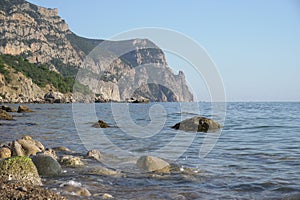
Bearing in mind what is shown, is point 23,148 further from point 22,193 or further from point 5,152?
point 22,193

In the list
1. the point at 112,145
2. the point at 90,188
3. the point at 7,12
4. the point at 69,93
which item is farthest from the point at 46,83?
the point at 90,188

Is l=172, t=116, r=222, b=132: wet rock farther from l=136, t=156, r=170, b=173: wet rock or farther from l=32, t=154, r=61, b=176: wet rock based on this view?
l=32, t=154, r=61, b=176: wet rock

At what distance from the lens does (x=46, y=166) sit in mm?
8391

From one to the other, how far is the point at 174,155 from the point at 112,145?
4.08m

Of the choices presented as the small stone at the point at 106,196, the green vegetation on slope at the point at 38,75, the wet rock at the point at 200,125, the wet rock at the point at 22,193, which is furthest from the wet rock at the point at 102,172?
the green vegetation on slope at the point at 38,75

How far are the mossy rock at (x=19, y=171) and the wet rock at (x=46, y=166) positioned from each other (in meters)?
1.05

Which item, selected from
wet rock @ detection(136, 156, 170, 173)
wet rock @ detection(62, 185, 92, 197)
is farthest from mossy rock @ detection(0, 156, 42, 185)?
wet rock @ detection(136, 156, 170, 173)

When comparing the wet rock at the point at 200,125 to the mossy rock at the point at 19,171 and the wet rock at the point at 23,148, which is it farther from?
the mossy rock at the point at 19,171

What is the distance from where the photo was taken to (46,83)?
123688mm

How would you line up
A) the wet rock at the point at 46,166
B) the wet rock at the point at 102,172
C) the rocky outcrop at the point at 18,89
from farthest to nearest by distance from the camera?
the rocky outcrop at the point at 18,89 < the wet rock at the point at 102,172 < the wet rock at the point at 46,166

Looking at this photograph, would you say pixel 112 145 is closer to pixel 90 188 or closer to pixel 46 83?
pixel 90 188

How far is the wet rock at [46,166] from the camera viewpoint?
8.28 meters

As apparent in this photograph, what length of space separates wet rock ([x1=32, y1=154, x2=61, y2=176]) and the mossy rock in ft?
3.44

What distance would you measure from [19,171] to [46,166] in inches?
54.3
